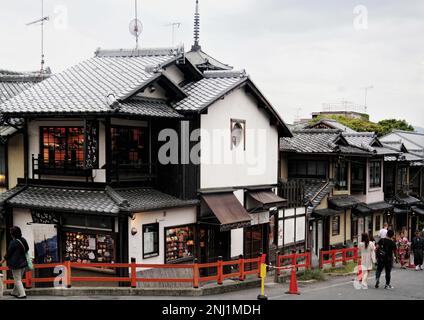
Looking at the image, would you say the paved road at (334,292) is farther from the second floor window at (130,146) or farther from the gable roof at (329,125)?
the gable roof at (329,125)

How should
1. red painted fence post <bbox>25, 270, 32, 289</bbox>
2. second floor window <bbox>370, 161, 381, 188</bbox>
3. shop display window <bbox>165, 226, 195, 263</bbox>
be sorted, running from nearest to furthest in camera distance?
1. red painted fence post <bbox>25, 270, 32, 289</bbox>
2. shop display window <bbox>165, 226, 195, 263</bbox>
3. second floor window <bbox>370, 161, 381, 188</bbox>

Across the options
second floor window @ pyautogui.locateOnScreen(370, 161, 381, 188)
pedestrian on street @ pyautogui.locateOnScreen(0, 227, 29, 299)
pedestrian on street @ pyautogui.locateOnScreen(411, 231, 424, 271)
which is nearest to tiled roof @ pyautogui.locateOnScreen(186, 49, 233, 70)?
second floor window @ pyautogui.locateOnScreen(370, 161, 381, 188)

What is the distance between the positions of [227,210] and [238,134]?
150 inches

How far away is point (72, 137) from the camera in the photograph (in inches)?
851

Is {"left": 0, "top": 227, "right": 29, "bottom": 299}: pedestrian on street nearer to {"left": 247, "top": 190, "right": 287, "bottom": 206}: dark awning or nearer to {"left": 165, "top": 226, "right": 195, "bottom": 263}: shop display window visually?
{"left": 165, "top": 226, "right": 195, "bottom": 263}: shop display window

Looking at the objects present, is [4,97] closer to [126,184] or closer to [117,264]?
[126,184]

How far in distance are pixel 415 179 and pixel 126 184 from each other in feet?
→ 124

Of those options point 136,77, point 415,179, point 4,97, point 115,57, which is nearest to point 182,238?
point 136,77

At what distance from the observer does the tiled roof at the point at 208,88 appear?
2262 cm

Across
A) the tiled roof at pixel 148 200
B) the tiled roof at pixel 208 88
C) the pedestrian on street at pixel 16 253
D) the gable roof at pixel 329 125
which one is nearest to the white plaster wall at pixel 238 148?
the tiled roof at pixel 208 88

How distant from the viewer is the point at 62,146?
21.9m

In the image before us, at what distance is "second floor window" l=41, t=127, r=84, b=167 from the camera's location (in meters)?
21.5

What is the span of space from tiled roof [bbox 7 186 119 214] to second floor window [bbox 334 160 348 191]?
19.4m

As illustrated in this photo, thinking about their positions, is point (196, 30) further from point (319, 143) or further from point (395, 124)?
point (395, 124)
